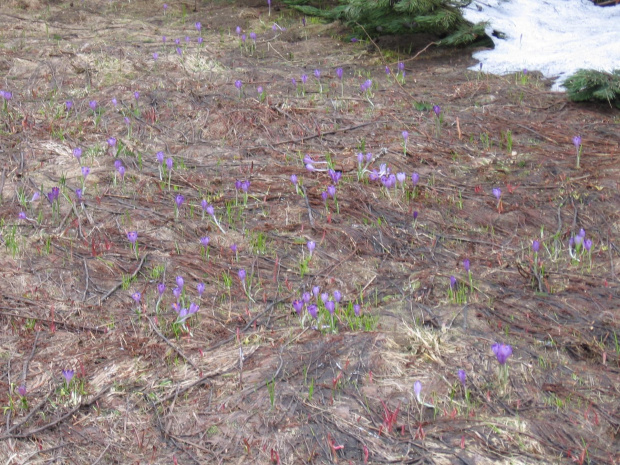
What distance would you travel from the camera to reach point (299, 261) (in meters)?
3.99

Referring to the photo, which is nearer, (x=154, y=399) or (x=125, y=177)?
(x=154, y=399)

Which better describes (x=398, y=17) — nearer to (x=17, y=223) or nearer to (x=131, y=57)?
(x=131, y=57)

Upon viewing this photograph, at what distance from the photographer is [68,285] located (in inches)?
147

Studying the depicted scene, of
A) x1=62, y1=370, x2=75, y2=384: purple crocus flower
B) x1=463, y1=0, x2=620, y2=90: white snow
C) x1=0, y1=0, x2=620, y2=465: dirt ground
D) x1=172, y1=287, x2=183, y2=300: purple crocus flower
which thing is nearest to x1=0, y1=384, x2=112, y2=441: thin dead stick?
x1=0, y1=0, x2=620, y2=465: dirt ground

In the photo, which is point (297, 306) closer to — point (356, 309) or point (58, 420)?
point (356, 309)

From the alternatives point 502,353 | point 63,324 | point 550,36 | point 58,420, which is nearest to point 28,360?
point 63,324

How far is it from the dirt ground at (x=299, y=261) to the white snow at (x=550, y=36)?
0.28 m

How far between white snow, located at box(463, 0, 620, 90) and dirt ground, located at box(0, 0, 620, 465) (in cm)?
28

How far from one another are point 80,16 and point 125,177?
3594 mm

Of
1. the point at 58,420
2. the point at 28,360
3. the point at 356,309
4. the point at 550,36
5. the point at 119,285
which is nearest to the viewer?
the point at 58,420

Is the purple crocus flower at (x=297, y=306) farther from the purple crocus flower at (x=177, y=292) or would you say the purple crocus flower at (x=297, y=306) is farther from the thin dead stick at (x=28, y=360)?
the thin dead stick at (x=28, y=360)

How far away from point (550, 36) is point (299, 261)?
4222mm

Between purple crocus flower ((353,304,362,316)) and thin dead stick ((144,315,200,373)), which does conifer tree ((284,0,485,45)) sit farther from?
thin dead stick ((144,315,200,373))

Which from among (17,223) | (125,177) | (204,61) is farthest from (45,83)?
(17,223)
